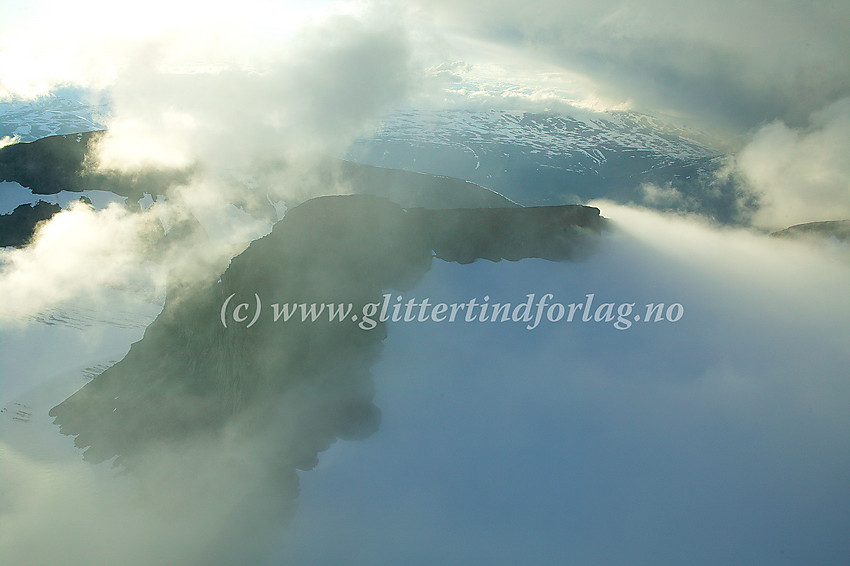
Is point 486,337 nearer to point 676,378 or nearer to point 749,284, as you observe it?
point 676,378

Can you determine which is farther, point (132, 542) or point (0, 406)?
point (0, 406)

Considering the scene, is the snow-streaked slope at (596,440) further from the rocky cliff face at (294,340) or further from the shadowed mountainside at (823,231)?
the shadowed mountainside at (823,231)

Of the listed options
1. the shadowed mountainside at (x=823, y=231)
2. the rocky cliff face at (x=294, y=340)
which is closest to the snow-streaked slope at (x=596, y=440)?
the rocky cliff face at (x=294, y=340)

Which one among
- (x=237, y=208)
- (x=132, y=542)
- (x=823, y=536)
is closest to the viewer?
(x=823, y=536)

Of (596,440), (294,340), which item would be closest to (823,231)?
(596,440)

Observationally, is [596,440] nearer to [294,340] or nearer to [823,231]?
[294,340]

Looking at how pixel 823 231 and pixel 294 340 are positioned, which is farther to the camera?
pixel 823 231

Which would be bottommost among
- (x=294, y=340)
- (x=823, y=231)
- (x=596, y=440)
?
(x=294, y=340)

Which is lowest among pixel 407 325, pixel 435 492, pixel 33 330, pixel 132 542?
pixel 33 330

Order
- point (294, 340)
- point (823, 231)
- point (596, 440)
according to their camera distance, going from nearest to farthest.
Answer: point (596, 440)
point (294, 340)
point (823, 231)

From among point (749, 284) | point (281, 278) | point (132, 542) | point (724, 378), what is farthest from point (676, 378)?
point (132, 542)

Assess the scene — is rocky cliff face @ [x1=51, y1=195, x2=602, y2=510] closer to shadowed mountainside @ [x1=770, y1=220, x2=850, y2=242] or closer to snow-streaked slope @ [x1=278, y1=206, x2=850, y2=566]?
snow-streaked slope @ [x1=278, y1=206, x2=850, y2=566]
